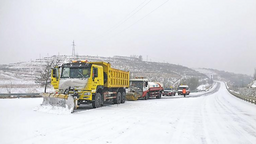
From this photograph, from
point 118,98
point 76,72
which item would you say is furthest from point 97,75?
point 118,98

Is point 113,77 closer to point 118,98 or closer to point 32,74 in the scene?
point 118,98

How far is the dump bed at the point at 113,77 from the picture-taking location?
1675 centimetres

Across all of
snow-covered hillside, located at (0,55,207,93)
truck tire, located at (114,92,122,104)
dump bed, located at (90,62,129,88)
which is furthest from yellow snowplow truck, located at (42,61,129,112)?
snow-covered hillside, located at (0,55,207,93)

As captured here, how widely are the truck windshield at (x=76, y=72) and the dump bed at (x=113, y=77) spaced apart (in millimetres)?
2112

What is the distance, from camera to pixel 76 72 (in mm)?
14477

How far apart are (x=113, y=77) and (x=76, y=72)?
4.05 metres

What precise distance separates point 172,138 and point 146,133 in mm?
945

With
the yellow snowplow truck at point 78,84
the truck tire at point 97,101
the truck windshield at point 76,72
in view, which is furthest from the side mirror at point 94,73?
the truck tire at point 97,101

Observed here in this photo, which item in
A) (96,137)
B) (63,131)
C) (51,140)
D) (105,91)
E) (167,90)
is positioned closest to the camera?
(51,140)

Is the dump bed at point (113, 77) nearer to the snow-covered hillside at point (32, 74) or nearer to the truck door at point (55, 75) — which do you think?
the truck door at point (55, 75)

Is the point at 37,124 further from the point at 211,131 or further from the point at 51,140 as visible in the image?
the point at 211,131

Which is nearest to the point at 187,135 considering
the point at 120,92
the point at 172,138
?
the point at 172,138

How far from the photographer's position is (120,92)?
20328 mm

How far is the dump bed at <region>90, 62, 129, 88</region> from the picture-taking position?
1675 cm
